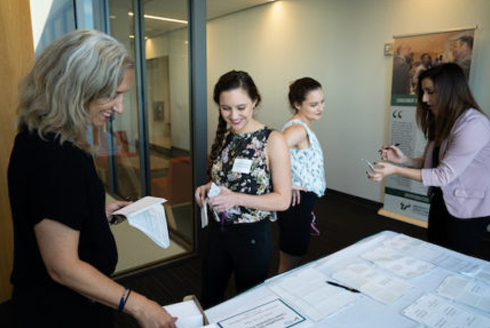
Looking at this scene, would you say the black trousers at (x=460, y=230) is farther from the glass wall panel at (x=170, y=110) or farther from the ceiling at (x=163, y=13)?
the ceiling at (x=163, y=13)

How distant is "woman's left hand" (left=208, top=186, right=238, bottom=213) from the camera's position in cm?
137

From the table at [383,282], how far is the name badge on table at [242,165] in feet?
1.56

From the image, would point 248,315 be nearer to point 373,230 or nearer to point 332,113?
point 373,230

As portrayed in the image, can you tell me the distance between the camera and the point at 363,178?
5.00 meters

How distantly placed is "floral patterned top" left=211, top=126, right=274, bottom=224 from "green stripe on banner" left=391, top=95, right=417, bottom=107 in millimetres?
3339

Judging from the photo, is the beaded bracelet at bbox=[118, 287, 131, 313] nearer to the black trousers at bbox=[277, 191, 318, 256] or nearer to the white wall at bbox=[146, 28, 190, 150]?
the black trousers at bbox=[277, 191, 318, 256]

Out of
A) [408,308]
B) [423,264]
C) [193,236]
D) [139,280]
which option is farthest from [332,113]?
[408,308]

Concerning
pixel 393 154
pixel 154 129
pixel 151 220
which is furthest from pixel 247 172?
pixel 154 129

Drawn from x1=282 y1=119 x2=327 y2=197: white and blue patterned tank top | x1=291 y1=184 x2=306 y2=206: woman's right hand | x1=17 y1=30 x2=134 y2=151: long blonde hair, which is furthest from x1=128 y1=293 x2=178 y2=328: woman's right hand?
x1=282 y1=119 x2=327 y2=197: white and blue patterned tank top

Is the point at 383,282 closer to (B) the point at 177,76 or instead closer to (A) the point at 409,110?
(B) the point at 177,76

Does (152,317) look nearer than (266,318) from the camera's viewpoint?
Yes

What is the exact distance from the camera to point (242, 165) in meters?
1.53

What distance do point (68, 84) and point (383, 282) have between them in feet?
4.14

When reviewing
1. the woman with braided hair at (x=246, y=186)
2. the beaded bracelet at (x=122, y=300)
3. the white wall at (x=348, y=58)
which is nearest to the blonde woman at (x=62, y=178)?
the beaded bracelet at (x=122, y=300)
